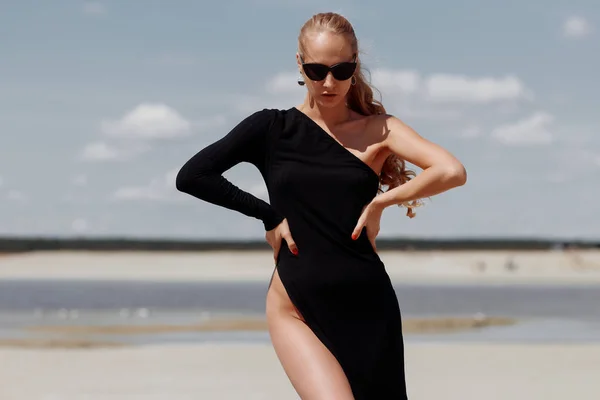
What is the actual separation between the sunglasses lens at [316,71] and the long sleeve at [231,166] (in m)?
0.23

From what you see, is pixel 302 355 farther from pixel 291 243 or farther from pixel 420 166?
pixel 420 166

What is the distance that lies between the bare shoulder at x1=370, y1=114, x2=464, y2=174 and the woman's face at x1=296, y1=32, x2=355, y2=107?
21 centimetres

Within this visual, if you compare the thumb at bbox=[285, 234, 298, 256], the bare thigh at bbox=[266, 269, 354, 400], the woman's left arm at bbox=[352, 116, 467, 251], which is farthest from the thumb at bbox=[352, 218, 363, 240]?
the bare thigh at bbox=[266, 269, 354, 400]

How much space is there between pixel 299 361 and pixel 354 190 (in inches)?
26.2

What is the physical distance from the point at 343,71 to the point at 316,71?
0.33 ft

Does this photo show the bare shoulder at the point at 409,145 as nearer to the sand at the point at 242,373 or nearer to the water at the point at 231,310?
the sand at the point at 242,373

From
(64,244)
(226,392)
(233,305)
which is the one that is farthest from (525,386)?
(64,244)

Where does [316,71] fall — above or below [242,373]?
above

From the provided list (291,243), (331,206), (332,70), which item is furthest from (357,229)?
(332,70)

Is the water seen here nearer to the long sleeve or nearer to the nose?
the long sleeve

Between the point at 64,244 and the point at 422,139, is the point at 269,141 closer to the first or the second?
the point at 422,139

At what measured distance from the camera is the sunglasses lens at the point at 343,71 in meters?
3.93

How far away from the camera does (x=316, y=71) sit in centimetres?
395

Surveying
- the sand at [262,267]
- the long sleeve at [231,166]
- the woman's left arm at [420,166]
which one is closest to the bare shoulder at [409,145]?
the woman's left arm at [420,166]
